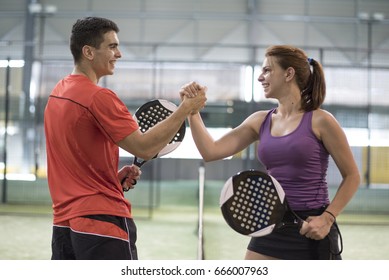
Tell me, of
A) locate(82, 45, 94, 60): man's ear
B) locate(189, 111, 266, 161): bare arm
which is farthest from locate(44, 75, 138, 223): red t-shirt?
locate(189, 111, 266, 161): bare arm

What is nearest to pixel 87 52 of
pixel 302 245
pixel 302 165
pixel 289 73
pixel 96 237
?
pixel 96 237

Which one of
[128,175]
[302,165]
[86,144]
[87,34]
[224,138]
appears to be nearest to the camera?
[86,144]

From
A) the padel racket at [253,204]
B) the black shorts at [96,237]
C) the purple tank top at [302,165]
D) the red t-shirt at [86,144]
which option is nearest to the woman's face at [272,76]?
the purple tank top at [302,165]

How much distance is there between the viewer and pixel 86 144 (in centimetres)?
184

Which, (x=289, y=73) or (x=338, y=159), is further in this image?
(x=289, y=73)

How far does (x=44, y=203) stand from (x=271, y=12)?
24.3ft

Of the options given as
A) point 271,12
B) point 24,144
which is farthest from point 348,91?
point 271,12

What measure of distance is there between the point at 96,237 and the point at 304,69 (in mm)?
902

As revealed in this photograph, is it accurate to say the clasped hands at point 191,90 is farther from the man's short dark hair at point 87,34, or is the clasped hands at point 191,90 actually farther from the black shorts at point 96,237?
the black shorts at point 96,237

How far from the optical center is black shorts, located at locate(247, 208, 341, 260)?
80.3 inches

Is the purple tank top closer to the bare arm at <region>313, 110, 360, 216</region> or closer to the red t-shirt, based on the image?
the bare arm at <region>313, 110, 360, 216</region>

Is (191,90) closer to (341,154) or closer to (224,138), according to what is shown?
(224,138)

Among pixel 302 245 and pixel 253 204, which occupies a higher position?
pixel 253 204
